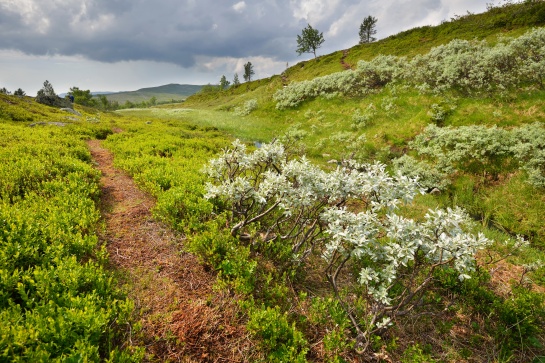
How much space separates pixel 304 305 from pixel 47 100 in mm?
61700

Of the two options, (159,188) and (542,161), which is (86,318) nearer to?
(159,188)

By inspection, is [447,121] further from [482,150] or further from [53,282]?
[53,282]

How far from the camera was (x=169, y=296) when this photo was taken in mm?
5500

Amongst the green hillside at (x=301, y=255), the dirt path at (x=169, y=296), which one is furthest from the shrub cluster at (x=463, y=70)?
the dirt path at (x=169, y=296)

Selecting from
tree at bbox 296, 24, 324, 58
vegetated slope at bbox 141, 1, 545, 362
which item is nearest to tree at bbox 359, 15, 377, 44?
tree at bbox 296, 24, 324, 58

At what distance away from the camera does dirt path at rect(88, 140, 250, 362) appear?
455 cm

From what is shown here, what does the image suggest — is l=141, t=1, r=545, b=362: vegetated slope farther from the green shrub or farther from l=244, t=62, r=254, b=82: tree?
l=244, t=62, r=254, b=82: tree

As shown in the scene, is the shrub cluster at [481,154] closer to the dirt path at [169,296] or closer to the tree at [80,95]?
the dirt path at [169,296]

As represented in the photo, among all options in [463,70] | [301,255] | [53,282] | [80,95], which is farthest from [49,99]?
[463,70]

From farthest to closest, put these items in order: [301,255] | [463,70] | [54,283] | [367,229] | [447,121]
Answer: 1. [463,70]
2. [447,121]
3. [301,255]
4. [367,229]
5. [54,283]

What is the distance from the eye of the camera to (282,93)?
128 ft

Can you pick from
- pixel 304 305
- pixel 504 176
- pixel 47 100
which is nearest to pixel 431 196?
pixel 504 176

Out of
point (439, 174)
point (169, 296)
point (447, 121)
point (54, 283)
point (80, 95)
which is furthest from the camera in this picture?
point (80, 95)

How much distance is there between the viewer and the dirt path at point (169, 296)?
4.55 m
